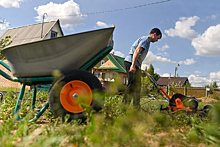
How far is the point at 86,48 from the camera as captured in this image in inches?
104

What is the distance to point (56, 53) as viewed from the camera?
2570 mm

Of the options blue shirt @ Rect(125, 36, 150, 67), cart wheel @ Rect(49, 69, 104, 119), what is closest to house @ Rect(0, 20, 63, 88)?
blue shirt @ Rect(125, 36, 150, 67)

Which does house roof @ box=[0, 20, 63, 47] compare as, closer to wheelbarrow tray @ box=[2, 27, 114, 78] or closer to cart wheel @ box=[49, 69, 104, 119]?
wheelbarrow tray @ box=[2, 27, 114, 78]

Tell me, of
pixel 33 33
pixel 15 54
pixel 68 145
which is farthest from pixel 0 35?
pixel 68 145

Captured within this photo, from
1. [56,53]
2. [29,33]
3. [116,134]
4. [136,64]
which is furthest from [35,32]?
[116,134]

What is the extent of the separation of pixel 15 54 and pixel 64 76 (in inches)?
33.1

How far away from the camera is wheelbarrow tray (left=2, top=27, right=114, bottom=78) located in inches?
100

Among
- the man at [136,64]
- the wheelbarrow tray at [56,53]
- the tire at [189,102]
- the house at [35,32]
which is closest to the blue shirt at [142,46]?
the man at [136,64]

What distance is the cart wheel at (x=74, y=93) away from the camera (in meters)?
2.37

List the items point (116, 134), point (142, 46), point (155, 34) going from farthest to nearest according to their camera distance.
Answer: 1. point (155, 34)
2. point (142, 46)
3. point (116, 134)

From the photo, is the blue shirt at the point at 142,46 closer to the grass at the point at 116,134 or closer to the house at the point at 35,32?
the grass at the point at 116,134

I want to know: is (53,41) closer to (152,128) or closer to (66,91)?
(66,91)

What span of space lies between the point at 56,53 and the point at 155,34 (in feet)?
5.89

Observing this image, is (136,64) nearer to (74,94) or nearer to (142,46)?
(142,46)
